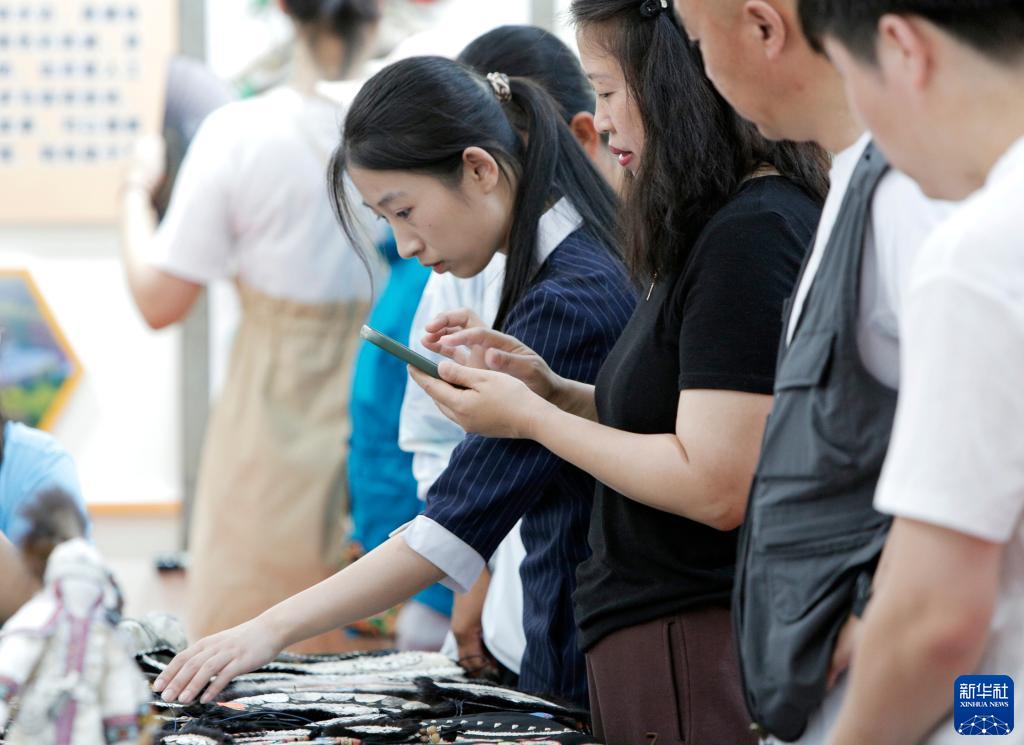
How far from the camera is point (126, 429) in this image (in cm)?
428

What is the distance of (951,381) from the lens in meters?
0.74

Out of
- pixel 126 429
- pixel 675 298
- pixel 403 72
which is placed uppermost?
pixel 403 72

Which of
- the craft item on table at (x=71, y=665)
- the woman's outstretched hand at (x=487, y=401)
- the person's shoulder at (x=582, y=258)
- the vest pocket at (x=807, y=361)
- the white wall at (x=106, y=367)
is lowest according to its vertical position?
the white wall at (x=106, y=367)

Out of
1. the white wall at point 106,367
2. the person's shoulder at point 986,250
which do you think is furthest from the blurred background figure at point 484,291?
the white wall at point 106,367

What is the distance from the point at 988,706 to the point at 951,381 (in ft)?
0.81

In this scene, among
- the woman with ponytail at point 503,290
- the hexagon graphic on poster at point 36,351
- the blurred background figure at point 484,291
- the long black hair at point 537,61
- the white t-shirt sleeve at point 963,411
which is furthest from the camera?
the hexagon graphic on poster at point 36,351

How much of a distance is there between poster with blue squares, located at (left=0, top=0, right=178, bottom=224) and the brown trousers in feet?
11.2

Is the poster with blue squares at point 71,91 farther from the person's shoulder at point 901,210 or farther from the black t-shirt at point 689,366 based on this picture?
the person's shoulder at point 901,210

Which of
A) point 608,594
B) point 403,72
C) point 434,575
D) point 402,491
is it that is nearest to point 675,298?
point 608,594

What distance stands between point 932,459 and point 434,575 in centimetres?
71

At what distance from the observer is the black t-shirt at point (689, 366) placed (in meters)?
1.12

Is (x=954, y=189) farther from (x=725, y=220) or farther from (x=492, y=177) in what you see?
(x=492, y=177)

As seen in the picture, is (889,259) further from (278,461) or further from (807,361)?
(278,461)

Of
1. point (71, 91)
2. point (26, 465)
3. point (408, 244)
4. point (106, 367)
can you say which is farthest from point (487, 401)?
point (71, 91)
